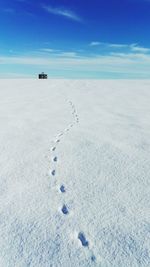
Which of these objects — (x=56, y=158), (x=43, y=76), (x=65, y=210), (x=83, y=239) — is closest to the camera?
(x=83, y=239)

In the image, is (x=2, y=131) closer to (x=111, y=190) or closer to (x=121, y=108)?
(x=111, y=190)

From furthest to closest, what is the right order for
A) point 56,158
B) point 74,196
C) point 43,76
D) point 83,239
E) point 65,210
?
point 43,76
point 56,158
point 74,196
point 65,210
point 83,239

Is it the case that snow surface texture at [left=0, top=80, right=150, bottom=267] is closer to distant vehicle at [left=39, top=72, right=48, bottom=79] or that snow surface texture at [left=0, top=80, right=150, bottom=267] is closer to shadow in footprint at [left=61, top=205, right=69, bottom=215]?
shadow in footprint at [left=61, top=205, right=69, bottom=215]

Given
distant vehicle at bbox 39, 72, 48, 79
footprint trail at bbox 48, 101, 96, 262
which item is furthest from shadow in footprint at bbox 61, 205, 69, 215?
distant vehicle at bbox 39, 72, 48, 79

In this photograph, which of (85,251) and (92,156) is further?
(92,156)

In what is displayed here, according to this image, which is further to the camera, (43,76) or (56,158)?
(43,76)

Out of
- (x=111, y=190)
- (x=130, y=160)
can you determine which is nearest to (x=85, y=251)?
(x=111, y=190)

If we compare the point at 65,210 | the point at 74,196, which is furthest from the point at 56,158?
the point at 65,210

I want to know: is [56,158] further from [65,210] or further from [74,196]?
[65,210]
